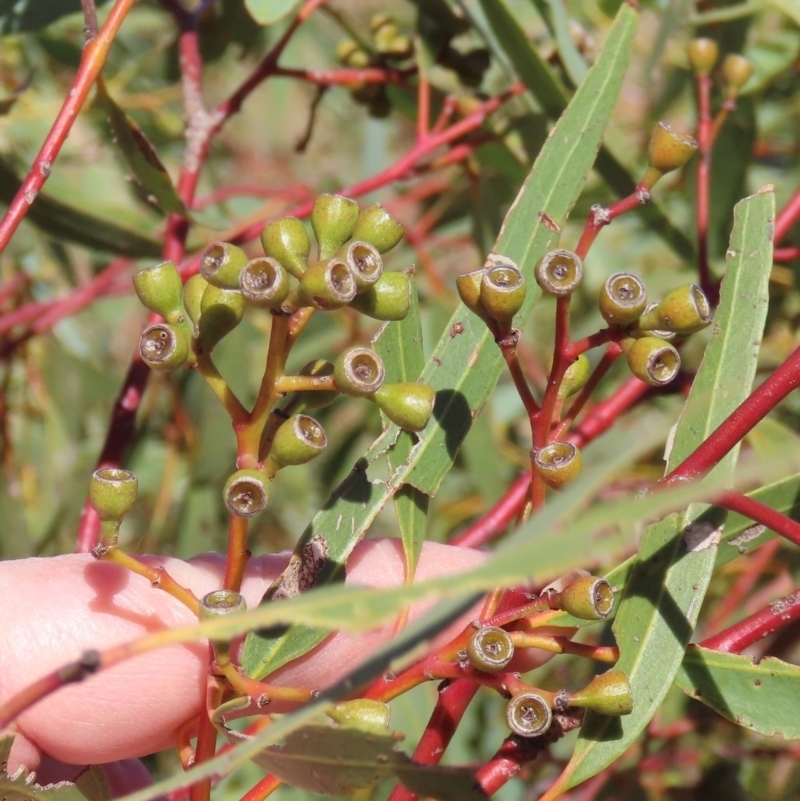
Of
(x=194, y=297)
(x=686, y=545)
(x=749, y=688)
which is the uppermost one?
(x=194, y=297)

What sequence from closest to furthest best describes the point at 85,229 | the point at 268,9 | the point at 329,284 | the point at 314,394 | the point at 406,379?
the point at 329,284
the point at 314,394
the point at 406,379
the point at 268,9
the point at 85,229

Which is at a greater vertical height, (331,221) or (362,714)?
(331,221)

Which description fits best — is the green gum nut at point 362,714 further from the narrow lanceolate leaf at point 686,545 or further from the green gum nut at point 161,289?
the green gum nut at point 161,289

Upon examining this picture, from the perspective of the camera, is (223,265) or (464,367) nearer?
(223,265)

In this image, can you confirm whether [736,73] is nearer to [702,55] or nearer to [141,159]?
[702,55]

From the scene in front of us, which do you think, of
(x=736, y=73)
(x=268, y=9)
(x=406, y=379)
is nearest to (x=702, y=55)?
(x=736, y=73)

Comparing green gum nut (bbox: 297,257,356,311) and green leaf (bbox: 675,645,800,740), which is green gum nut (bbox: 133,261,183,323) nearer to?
green gum nut (bbox: 297,257,356,311)

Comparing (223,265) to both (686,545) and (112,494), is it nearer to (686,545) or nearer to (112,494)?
(112,494)

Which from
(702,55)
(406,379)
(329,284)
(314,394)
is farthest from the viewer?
(702,55)

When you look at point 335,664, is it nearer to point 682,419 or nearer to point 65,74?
point 682,419
